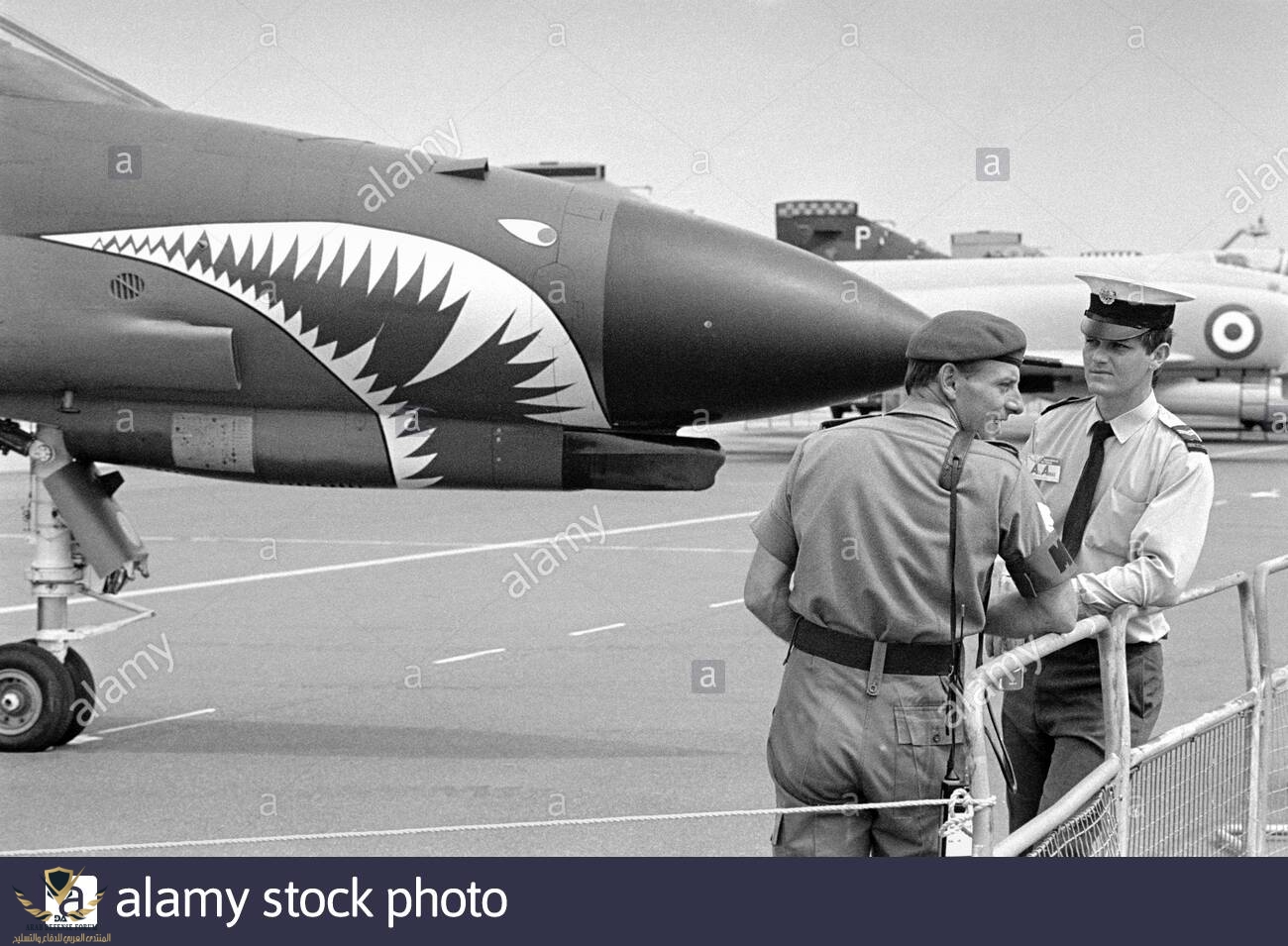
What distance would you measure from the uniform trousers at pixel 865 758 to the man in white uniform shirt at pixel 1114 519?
775 millimetres

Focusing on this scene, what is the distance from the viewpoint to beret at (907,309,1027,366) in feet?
10.2

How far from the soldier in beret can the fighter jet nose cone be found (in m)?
2.31

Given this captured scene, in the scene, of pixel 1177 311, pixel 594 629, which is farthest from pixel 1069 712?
pixel 1177 311

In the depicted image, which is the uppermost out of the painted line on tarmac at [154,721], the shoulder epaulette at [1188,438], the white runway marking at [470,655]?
the shoulder epaulette at [1188,438]

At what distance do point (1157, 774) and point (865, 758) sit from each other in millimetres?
1030

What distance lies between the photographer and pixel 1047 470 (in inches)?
157

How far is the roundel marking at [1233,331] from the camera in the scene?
25.7 metres

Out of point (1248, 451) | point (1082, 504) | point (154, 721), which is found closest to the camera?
point (1082, 504)

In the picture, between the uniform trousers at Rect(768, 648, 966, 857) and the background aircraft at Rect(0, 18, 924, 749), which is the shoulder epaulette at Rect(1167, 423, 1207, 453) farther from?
the background aircraft at Rect(0, 18, 924, 749)

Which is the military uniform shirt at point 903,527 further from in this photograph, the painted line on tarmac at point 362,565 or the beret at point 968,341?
the painted line on tarmac at point 362,565
